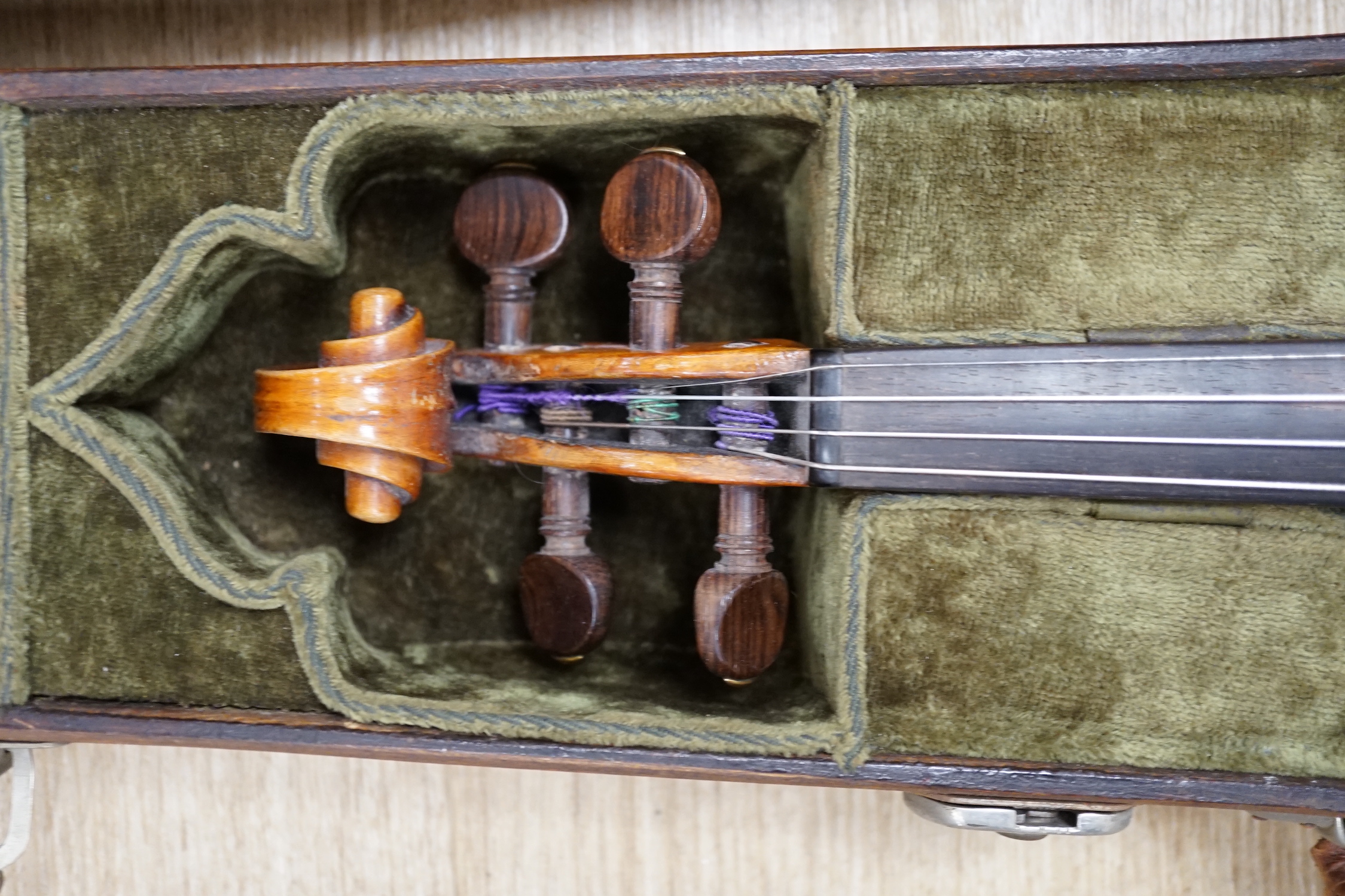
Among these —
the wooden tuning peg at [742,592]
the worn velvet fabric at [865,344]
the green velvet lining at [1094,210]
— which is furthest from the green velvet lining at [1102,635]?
the green velvet lining at [1094,210]

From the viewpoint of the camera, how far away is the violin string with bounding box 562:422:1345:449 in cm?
113

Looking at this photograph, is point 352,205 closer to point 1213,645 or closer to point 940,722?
point 940,722

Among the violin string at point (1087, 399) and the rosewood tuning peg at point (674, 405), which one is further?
the rosewood tuning peg at point (674, 405)

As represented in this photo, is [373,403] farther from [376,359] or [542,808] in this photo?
[542,808]

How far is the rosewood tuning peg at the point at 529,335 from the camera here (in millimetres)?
1346

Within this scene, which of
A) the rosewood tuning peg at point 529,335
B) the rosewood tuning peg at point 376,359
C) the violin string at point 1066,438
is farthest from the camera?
the rosewood tuning peg at point 529,335

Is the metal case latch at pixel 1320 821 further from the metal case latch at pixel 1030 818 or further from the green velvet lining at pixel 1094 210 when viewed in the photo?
the green velvet lining at pixel 1094 210

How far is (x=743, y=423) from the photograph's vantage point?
1260 millimetres

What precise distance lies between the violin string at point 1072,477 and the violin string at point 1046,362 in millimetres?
100

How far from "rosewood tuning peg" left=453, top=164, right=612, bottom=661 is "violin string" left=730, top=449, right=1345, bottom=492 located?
0.89 ft

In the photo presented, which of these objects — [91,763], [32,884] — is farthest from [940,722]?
[32,884]

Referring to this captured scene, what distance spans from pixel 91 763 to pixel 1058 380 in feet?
5.29

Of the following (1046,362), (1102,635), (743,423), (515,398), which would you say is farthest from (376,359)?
(1102,635)

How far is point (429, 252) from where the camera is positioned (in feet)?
5.04
